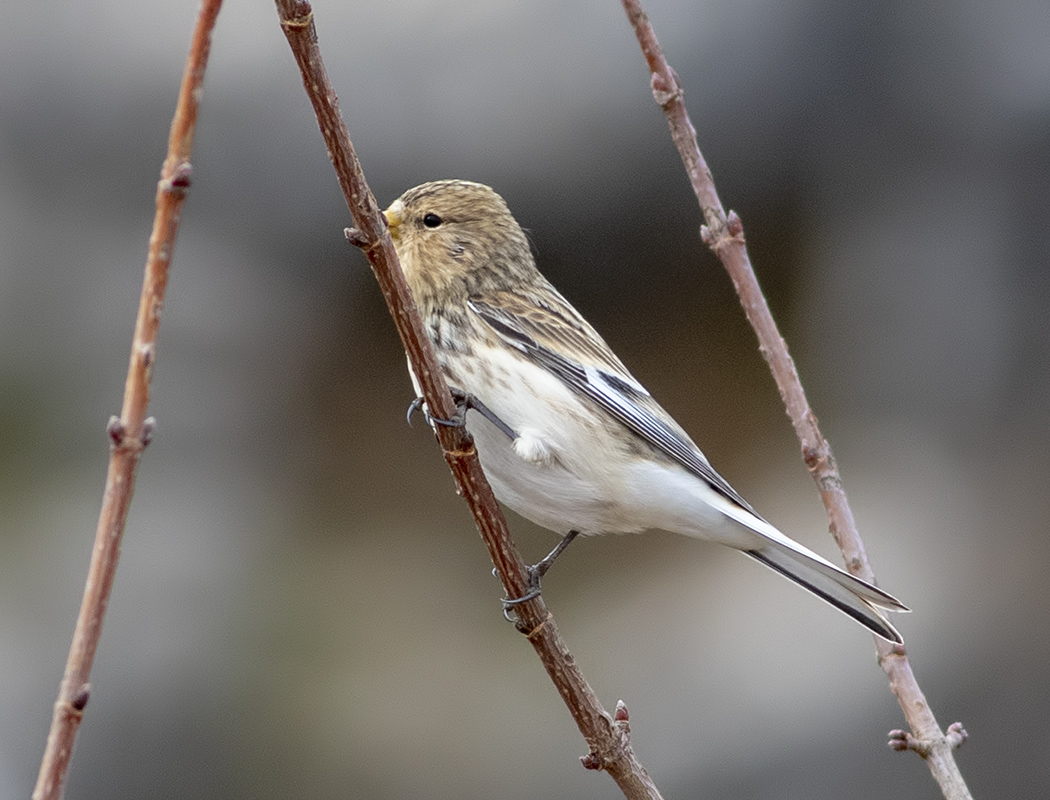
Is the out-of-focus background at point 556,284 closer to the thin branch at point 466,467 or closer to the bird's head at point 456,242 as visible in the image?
the bird's head at point 456,242

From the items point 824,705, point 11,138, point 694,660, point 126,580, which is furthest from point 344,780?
point 11,138

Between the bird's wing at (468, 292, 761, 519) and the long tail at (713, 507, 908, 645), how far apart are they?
0.11m

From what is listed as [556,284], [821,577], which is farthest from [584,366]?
[556,284]

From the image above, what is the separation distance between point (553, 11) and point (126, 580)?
10.1 feet

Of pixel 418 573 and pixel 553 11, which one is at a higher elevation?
pixel 553 11

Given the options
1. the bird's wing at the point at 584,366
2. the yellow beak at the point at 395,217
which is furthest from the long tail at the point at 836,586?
the yellow beak at the point at 395,217

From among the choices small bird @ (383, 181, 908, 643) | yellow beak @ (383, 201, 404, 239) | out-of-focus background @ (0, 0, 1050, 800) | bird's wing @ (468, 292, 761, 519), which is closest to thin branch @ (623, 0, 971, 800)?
small bird @ (383, 181, 908, 643)

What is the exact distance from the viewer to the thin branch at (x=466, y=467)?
5.14 ft

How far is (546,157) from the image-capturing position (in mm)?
5160

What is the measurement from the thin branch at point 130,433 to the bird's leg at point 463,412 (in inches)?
38.7

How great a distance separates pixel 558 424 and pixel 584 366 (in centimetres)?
30

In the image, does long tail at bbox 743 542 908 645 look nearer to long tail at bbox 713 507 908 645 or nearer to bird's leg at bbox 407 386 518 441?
long tail at bbox 713 507 908 645

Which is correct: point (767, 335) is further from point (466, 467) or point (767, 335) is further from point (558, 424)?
point (558, 424)

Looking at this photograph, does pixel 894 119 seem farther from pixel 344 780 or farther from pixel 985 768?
pixel 344 780
